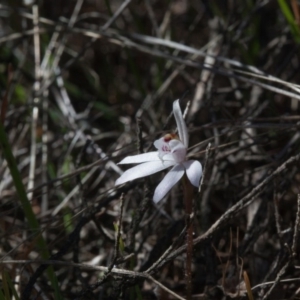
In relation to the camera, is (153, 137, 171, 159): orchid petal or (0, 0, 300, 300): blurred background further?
(0, 0, 300, 300): blurred background

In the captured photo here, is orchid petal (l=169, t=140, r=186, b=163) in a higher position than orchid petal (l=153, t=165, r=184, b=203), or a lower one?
higher

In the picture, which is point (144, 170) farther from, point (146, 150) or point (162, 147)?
point (146, 150)

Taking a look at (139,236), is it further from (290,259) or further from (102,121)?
(102,121)

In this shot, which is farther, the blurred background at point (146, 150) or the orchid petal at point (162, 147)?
the blurred background at point (146, 150)

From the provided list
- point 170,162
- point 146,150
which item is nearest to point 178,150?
point 170,162
